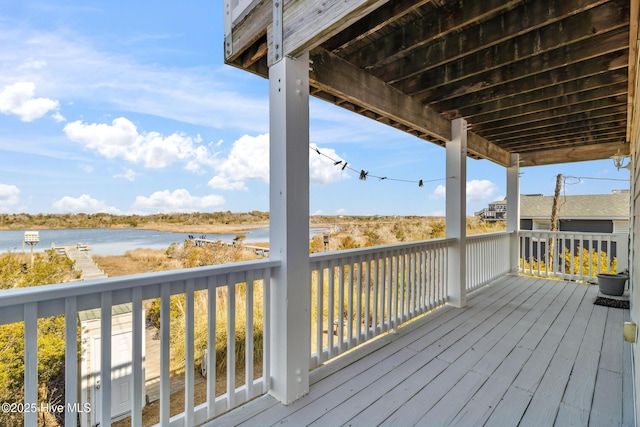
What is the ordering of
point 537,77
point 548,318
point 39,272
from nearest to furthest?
1. point 39,272
2. point 537,77
3. point 548,318

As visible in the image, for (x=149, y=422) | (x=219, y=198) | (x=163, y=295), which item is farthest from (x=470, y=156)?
(x=149, y=422)

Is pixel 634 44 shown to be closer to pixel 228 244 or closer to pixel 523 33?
pixel 523 33

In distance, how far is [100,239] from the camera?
2.95 meters

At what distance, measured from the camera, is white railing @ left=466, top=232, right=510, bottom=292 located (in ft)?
15.1

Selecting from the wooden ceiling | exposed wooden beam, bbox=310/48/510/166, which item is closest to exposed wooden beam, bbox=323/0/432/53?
the wooden ceiling

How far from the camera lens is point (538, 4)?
1982 millimetres

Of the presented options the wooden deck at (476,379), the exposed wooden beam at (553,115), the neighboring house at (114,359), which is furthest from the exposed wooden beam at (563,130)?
the neighboring house at (114,359)

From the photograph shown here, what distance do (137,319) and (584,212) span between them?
604 inches

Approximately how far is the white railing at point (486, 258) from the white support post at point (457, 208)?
28.3 inches

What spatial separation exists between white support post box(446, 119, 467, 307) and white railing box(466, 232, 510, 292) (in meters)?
0.72

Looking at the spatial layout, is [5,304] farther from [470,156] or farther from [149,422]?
[470,156]

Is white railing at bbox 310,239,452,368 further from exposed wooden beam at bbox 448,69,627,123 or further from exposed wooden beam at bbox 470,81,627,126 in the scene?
exposed wooden beam at bbox 470,81,627,126

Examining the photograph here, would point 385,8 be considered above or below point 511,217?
above

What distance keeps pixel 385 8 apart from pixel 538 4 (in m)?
1.02
